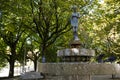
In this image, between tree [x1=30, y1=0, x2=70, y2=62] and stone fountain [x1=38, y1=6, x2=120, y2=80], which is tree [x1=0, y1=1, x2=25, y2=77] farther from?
stone fountain [x1=38, y1=6, x2=120, y2=80]

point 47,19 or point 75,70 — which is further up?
point 47,19

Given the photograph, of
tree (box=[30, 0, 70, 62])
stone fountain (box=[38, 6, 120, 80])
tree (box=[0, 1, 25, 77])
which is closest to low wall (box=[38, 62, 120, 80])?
stone fountain (box=[38, 6, 120, 80])

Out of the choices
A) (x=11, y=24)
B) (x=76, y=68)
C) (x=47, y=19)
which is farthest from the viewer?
(x=47, y=19)

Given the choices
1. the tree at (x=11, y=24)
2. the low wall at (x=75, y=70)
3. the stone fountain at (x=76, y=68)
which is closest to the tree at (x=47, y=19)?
the tree at (x=11, y=24)

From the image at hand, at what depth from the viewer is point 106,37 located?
25.7 metres

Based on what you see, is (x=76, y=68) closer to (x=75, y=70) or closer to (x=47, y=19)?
(x=75, y=70)

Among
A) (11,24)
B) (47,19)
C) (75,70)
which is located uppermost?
(47,19)

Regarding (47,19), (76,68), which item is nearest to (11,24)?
(47,19)

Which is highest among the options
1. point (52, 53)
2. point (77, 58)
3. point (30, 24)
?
point (30, 24)

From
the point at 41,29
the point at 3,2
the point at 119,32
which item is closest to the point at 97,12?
the point at 119,32

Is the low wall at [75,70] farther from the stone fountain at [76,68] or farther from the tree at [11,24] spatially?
the tree at [11,24]

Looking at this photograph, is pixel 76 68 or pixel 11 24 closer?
pixel 76 68

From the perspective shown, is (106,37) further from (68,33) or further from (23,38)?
(23,38)

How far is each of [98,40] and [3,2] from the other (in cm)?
1166
